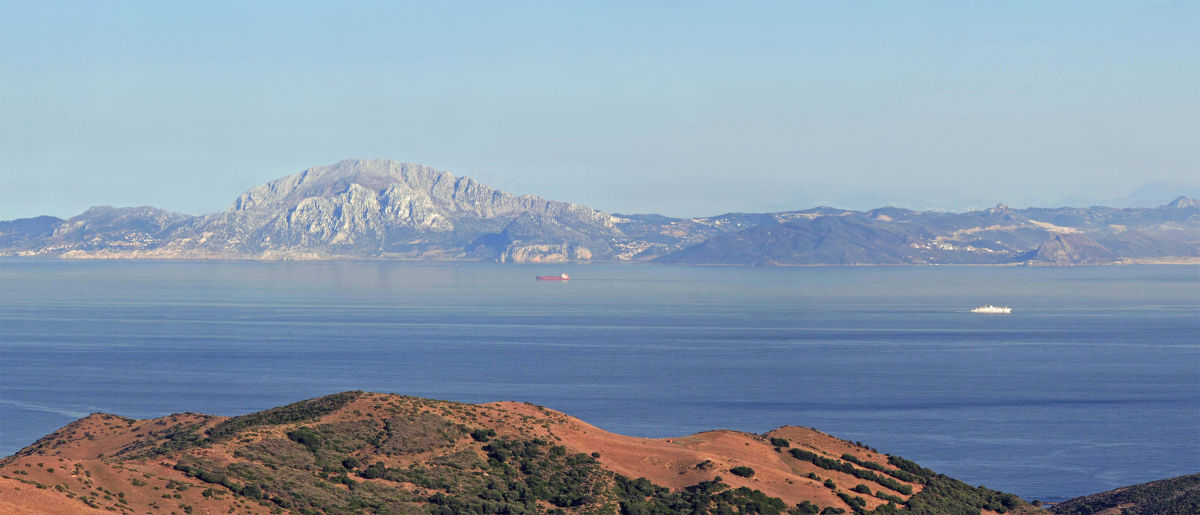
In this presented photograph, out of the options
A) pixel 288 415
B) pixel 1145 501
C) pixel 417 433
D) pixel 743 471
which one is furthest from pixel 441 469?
pixel 1145 501

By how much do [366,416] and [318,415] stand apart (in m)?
3.08

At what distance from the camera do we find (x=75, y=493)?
54812 millimetres

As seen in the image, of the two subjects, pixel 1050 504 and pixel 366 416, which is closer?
pixel 366 416

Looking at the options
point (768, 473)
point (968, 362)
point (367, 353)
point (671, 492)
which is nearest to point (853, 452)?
point (768, 473)

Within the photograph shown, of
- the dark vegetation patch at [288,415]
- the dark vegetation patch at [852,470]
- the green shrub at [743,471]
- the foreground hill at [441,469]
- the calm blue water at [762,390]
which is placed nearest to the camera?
the foreground hill at [441,469]

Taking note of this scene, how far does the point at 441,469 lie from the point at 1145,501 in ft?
158

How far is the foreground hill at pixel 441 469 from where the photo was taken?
59250mm

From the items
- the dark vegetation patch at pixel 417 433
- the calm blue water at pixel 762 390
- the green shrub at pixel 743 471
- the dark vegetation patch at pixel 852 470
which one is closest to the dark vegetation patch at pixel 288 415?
the dark vegetation patch at pixel 417 433

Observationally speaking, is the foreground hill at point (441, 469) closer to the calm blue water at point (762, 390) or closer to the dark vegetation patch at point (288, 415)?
the dark vegetation patch at point (288, 415)

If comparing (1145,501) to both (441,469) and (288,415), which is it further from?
(288,415)

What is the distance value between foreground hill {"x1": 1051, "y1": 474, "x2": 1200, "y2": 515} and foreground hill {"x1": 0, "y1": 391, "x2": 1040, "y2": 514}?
5337 mm

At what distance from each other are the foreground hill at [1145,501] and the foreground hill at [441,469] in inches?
210

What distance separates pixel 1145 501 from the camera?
269ft

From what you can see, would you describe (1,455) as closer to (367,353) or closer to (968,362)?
(367,353)
